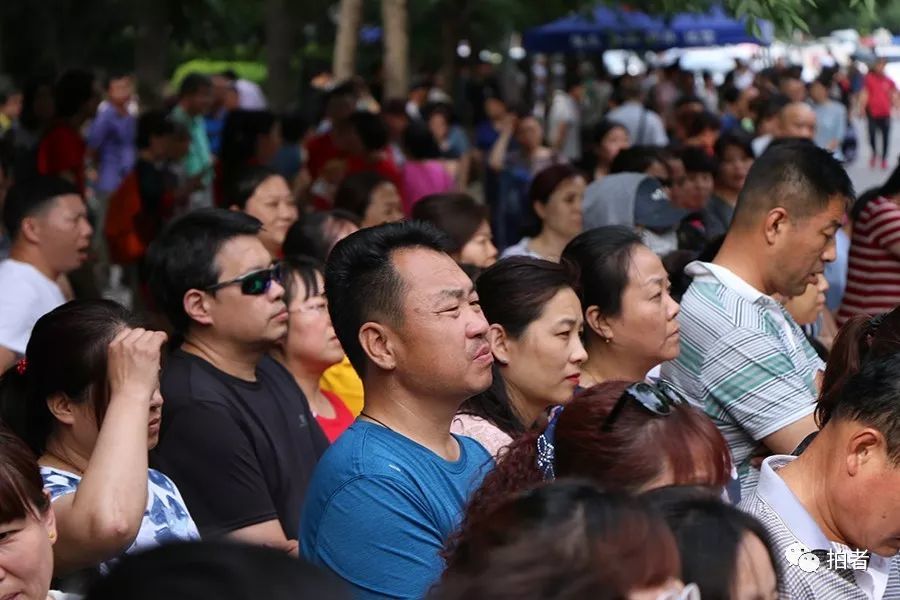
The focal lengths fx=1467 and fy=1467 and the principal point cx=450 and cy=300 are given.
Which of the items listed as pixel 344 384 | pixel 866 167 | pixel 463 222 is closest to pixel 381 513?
pixel 344 384

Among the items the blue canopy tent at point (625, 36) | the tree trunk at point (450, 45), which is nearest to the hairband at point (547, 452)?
the tree trunk at point (450, 45)

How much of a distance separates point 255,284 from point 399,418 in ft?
5.20

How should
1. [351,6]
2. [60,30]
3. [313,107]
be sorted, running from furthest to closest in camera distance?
1. [60,30]
2. [313,107]
3. [351,6]

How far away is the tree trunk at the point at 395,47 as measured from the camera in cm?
1534

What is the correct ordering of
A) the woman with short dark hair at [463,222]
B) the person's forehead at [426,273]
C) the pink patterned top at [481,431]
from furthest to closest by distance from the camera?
the woman with short dark hair at [463,222] → the pink patterned top at [481,431] → the person's forehead at [426,273]

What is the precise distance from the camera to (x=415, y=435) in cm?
356

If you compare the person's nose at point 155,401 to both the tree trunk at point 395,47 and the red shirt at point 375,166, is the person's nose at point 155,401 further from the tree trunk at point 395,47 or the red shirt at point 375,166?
the tree trunk at point 395,47

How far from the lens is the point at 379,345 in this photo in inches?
144

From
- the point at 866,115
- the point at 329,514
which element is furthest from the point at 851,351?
the point at 866,115

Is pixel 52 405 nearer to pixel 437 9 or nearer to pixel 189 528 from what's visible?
pixel 189 528

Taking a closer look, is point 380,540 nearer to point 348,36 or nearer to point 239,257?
point 239,257

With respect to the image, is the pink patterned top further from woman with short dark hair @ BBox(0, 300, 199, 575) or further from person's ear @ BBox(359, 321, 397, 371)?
woman with short dark hair @ BBox(0, 300, 199, 575)

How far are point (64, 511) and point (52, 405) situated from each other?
1.41ft

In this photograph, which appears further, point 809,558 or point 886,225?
point 886,225
